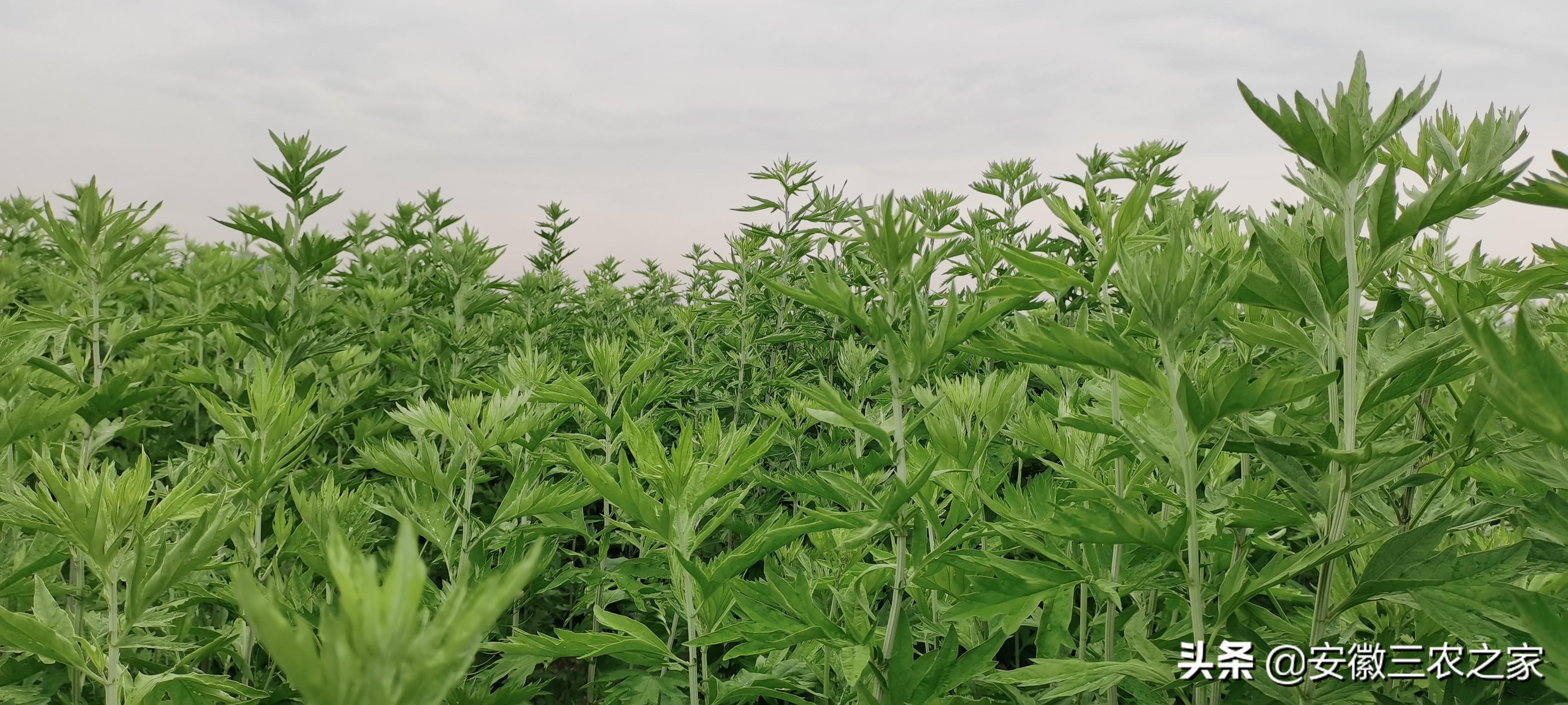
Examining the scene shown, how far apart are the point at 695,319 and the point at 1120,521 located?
386 cm

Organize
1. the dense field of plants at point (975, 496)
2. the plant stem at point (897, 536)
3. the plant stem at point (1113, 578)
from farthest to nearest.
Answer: the plant stem at point (1113, 578), the plant stem at point (897, 536), the dense field of plants at point (975, 496)

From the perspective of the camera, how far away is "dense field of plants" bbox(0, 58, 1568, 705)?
3.97 ft

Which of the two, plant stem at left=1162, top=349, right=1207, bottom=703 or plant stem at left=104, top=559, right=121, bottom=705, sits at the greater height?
plant stem at left=1162, top=349, right=1207, bottom=703

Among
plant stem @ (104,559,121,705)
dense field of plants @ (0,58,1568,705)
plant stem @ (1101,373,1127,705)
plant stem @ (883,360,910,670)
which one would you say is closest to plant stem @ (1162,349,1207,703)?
dense field of plants @ (0,58,1568,705)

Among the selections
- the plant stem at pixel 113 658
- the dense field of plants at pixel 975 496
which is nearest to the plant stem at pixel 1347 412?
the dense field of plants at pixel 975 496

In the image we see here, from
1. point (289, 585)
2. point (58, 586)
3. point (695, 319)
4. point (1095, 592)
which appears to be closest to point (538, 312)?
point (695, 319)

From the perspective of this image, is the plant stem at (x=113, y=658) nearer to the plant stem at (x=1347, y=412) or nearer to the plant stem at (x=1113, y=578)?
the plant stem at (x=1113, y=578)

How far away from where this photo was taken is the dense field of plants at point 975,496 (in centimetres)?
121

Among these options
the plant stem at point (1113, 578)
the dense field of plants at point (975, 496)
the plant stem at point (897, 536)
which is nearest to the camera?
the dense field of plants at point (975, 496)

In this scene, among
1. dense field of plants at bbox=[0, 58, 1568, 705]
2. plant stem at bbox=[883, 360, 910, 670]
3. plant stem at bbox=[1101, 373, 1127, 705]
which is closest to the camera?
dense field of plants at bbox=[0, 58, 1568, 705]

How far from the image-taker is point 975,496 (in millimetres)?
1619

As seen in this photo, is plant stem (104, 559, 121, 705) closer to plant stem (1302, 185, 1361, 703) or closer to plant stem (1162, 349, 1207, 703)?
plant stem (1162, 349, 1207, 703)

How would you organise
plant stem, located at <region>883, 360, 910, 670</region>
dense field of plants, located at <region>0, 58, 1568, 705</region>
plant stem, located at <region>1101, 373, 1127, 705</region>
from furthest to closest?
plant stem, located at <region>1101, 373, 1127, 705</region>
plant stem, located at <region>883, 360, 910, 670</region>
dense field of plants, located at <region>0, 58, 1568, 705</region>

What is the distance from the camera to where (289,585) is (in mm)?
2219
